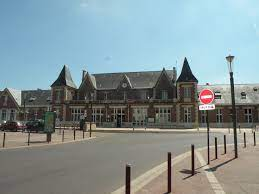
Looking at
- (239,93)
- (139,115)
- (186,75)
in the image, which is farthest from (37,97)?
(239,93)

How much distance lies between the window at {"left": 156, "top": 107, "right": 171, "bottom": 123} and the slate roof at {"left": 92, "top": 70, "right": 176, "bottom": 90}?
5778mm

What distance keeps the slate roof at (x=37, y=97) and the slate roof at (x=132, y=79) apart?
12530 millimetres

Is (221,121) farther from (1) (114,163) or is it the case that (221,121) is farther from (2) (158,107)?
(1) (114,163)

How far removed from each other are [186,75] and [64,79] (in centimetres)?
2393

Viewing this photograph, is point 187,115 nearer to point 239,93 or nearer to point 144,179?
point 239,93

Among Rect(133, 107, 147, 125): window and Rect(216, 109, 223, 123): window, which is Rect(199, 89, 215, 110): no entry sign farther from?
Rect(216, 109, 223, 123): window

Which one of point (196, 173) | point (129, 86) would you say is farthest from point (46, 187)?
point (129, 86)

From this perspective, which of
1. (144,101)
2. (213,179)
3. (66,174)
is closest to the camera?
(213,179)

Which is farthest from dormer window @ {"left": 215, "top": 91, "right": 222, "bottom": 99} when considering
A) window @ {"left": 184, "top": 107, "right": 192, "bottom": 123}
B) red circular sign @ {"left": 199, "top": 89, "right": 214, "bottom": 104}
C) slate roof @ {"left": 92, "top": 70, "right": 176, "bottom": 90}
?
red circular sign @ {"left": 199, "top": 89, "right": 214, "bottom": 104}

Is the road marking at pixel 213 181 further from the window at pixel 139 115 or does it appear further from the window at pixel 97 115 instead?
the window at pixel 97 115

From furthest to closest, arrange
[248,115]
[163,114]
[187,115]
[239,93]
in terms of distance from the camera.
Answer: [239,93]
[248,115]
[163,114]
[187,115]

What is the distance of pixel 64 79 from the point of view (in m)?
57.1

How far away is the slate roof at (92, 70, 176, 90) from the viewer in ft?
183

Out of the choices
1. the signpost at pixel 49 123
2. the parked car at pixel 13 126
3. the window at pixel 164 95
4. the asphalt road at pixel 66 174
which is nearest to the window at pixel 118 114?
the window at pixel 164 95
